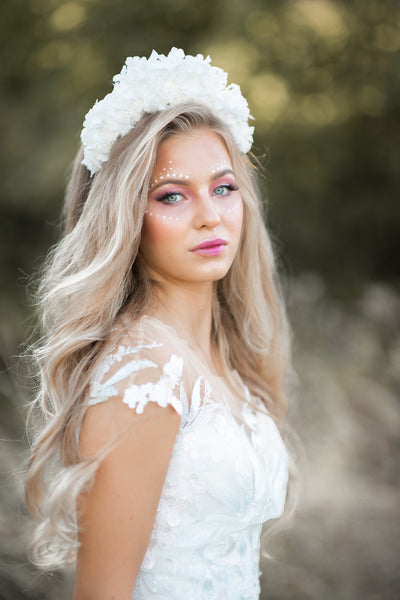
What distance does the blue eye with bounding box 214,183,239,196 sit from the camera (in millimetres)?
1811

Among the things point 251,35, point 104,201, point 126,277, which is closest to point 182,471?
point 126,277

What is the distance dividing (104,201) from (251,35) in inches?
121

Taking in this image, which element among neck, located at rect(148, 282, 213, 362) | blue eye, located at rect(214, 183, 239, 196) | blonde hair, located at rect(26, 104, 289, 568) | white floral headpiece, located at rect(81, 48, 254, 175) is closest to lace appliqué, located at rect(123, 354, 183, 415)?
blonde hair, located at rect(26, 104, 289, 568)

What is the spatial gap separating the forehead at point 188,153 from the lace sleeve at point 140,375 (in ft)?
1.55

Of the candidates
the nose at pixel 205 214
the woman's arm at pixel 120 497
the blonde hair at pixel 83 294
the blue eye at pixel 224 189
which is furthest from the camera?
the blue eye at pixel 224 189

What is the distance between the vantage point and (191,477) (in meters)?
1.57

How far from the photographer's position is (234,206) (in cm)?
184

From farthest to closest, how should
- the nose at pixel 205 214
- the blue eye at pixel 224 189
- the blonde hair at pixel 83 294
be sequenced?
the blue eye at pixel 224 189 → the nose at pixel 205 214 → the blonde hair at pixel 83 294

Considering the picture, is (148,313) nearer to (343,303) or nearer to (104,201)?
(104,201)

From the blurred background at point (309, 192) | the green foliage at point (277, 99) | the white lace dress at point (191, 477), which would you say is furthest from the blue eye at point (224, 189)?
the green foliage at point (277, 99)

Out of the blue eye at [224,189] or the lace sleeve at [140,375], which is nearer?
the lace sleeve at [140,375]

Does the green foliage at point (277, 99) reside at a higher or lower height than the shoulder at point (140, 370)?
higher

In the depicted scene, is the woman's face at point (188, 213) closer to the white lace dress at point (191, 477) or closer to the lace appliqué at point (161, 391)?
the white lace dress at point (191, 477)

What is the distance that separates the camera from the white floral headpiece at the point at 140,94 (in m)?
1.75
